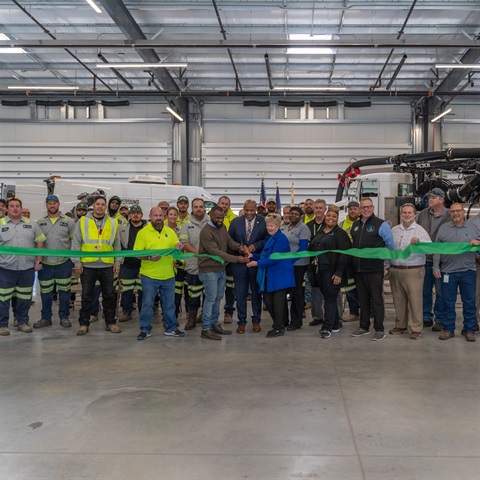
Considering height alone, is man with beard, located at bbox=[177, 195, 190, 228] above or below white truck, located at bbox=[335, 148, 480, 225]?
below

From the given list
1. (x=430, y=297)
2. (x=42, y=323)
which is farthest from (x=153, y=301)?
(x=430, y=297)

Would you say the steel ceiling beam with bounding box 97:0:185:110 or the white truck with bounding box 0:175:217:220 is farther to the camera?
the white truck with bounding box 0:175:217:220

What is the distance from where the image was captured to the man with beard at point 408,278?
680 centimetres

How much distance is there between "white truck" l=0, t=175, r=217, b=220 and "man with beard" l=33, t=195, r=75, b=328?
3.75 m

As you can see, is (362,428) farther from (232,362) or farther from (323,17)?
(323,17)

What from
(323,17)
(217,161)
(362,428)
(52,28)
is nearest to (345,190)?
(323,17)

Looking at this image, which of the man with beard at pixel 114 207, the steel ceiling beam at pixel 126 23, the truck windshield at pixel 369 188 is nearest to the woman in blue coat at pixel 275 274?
the man with beard at pixel 114 207

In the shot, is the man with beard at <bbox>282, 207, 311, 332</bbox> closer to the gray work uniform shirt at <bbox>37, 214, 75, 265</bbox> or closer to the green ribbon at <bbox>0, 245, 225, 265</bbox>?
the green ribbon at <bbox>0, 245, 225, 265</bbox>

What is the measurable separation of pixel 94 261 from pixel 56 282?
0.96 meters

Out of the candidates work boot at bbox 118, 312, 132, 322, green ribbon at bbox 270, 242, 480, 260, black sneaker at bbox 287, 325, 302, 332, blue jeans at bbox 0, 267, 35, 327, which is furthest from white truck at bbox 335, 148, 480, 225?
blue jeans at bbox 0, 267, 35, 327

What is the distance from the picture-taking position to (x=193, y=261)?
7426 millimetres

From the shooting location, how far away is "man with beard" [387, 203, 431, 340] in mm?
6801

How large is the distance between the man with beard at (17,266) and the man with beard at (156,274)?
1582 mm

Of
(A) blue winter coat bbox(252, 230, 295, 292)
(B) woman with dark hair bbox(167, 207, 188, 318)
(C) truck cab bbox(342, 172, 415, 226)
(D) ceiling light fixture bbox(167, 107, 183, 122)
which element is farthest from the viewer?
(D) ceiling light fixture bbox(167, 107, 183, 122)
